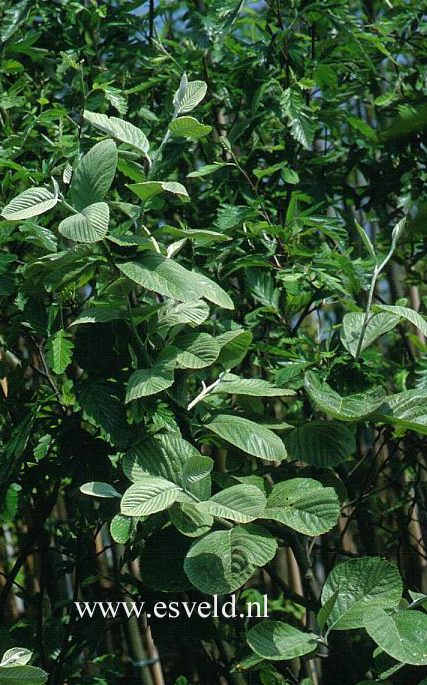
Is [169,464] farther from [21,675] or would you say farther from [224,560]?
[21,675]

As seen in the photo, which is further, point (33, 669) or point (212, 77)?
point (212, 77)

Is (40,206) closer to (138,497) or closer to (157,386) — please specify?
(157,386)

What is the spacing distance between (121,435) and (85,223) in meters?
0.28

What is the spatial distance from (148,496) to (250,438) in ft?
0.55

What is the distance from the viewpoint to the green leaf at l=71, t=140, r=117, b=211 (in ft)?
3.36

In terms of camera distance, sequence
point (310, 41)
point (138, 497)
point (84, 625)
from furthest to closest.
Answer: point (310, 41), point (84, 625), point (138, 497)

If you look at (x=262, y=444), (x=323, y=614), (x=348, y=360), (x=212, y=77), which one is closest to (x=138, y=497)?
(x=262, y=444)

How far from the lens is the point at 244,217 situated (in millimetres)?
1289

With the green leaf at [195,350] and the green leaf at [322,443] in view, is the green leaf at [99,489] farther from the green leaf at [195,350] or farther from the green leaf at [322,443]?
the green leaf at [322,443]

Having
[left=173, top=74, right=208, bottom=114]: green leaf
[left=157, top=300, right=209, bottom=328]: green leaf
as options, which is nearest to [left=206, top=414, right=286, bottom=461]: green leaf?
[left=157, top=300, right=209, bottom=328]: green leaf

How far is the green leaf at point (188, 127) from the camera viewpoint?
1.05m

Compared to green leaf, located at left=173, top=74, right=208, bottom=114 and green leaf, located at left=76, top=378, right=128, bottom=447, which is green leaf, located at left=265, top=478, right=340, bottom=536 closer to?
green leaf, located at left=76, top=378, right=128, bottom=447

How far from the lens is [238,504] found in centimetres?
102

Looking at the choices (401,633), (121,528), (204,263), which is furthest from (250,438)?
(204,263)
